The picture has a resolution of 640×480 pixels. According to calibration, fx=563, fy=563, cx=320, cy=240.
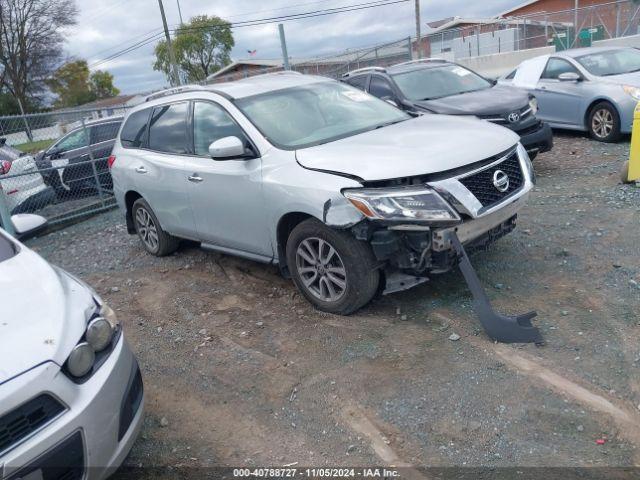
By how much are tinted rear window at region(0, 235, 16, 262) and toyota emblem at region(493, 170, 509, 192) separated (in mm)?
3254

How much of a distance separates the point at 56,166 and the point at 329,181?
800cm

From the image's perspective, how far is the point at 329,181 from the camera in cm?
398

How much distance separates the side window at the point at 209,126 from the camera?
4.82 metres

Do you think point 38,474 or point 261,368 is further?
point 261,368

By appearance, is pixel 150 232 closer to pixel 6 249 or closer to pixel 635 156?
pixel 6 249

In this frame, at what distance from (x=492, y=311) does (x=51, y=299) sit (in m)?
2.68

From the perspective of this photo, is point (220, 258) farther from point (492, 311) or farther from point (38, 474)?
point (38, 474)

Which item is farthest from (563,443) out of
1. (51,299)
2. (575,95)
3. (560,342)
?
(575,95)

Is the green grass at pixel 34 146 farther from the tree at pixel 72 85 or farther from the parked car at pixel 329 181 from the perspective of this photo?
the tree at pixel 72 85

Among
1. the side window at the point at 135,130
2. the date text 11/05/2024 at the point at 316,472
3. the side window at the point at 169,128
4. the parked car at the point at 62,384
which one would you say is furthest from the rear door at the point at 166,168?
the date text 11/05/2024 at the point at 316,472

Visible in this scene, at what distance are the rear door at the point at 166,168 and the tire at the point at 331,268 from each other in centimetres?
153

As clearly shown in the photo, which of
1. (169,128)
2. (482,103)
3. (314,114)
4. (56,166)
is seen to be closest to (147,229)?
(169,128)

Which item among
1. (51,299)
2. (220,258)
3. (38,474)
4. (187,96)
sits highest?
(187,96)

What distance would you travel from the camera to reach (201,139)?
517cm
